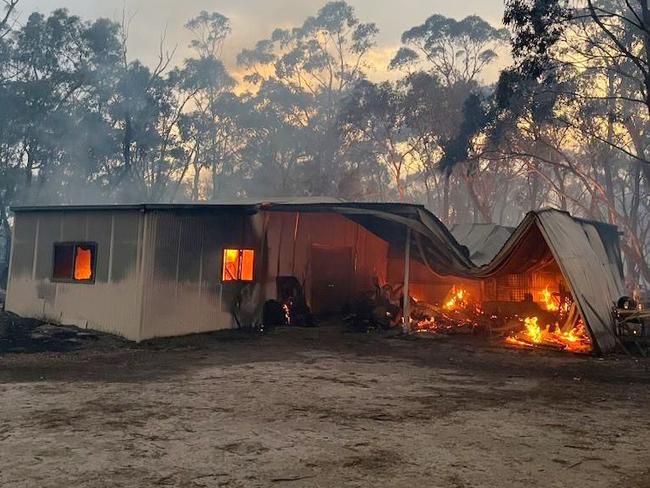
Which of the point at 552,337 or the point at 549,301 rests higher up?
Answer: the point at 549,301

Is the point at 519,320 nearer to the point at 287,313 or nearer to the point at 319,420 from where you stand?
the point at 287,313

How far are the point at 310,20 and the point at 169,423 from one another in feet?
150

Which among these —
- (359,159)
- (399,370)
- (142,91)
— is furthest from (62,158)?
(399,370)

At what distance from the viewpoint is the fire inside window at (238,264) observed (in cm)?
1459

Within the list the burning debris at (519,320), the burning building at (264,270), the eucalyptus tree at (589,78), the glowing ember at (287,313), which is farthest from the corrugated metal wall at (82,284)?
the eucalyptus tree at (589,78)

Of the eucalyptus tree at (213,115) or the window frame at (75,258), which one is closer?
the window frame at (75,258)

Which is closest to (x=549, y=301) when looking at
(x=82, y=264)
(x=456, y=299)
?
(x=456, y=299)

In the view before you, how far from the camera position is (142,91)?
37.6 metres

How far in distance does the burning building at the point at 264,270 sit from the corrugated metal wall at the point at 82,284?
0.10 feet

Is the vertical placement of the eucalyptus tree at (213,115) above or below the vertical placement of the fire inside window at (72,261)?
above

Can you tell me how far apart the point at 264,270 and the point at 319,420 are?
9660 millimetres

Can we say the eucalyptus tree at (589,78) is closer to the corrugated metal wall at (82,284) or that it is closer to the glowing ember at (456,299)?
the glowing ember at (456,299)

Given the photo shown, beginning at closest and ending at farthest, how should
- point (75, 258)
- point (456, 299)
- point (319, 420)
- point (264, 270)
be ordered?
point (319, 420)
point (75, 258)
point (264, 270)
point (456, 299)

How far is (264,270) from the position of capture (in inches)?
623
